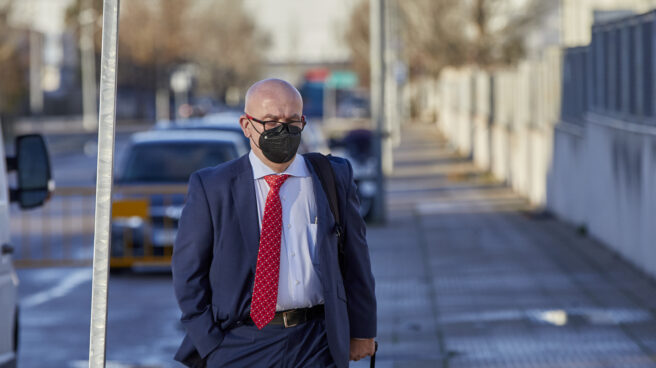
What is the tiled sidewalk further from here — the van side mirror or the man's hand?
the man's hand

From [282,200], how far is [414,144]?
1644 inches

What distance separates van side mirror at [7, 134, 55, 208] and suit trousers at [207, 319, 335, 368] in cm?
248

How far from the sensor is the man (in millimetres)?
3959

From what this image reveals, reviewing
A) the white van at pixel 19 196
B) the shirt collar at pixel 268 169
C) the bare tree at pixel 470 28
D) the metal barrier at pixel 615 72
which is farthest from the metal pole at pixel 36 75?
the shirt collar at pixel 268 169

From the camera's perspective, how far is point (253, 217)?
3988 mm

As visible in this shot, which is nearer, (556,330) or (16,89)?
(556,330)

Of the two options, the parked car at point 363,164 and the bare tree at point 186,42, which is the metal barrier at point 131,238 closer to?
the parked car at point 363,164

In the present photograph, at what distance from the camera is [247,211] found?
3992mm

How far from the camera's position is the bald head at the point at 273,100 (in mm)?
4027

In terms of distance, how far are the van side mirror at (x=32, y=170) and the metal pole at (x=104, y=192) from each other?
2462 millimetres

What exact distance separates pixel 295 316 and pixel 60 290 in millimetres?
9060

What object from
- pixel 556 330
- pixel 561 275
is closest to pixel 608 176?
pixel 561 275

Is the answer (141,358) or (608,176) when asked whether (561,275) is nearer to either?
(608,176)

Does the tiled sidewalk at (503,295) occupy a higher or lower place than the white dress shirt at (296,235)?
lower
